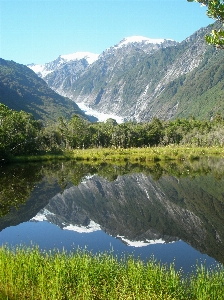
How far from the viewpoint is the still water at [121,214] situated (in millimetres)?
12742

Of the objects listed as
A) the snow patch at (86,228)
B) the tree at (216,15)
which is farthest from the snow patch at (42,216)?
the tree at (216,15)

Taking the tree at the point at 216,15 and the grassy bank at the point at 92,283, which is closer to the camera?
the tree at the point at 216,15

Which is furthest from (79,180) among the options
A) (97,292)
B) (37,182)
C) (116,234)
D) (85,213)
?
(97,292)

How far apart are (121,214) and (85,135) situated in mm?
54242

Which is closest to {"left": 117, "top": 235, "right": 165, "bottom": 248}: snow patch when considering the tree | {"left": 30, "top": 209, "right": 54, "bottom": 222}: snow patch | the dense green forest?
{"left": 30, "top": 209, "right": 54, "bottom": 222}: snow patch

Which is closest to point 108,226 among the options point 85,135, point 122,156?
point 122,156

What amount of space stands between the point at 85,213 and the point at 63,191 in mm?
7047

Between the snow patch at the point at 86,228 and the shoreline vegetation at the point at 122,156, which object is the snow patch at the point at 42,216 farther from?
the shoreline vegetation at the point at 122,156

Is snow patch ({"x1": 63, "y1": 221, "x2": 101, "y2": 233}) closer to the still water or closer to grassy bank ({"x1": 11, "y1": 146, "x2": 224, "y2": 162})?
the still water

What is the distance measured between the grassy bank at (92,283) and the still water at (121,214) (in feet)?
3.54

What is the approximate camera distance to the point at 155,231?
49.9 ft

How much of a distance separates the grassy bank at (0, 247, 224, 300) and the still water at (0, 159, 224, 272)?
1079mm

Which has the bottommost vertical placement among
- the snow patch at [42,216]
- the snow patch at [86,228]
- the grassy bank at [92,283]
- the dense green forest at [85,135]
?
the snow patch at [42,216]

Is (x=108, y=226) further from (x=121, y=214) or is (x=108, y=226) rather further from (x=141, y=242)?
(x=141, y=242)
